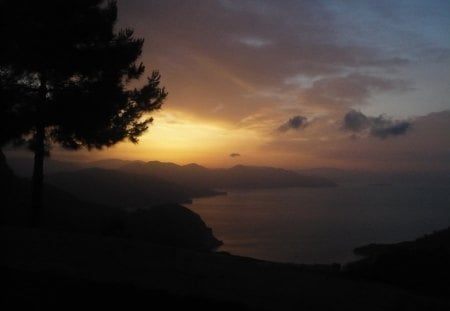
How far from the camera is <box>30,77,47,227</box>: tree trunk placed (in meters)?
14.6

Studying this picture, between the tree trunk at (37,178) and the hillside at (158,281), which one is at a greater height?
the tree trunk at (37,178)

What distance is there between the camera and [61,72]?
14680 mm

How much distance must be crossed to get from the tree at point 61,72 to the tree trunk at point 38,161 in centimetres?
3

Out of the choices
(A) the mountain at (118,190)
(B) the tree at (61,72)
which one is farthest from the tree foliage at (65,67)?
(A) the mountain at (118,190)

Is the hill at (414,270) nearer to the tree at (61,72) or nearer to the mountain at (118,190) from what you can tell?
the tree at (61,72)

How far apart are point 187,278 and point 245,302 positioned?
175 centimetres

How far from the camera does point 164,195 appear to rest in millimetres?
182250

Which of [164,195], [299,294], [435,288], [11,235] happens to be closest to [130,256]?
[11,235]

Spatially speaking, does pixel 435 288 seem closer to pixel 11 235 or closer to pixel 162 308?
pixel 162 308

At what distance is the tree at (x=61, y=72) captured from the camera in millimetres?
14023

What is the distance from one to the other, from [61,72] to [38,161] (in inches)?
130

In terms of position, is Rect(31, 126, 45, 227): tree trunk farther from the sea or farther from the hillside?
the sea

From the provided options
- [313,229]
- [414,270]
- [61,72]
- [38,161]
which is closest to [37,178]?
[38,161]

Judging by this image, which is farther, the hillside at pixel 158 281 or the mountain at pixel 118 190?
the mountain at pixel 118 190
